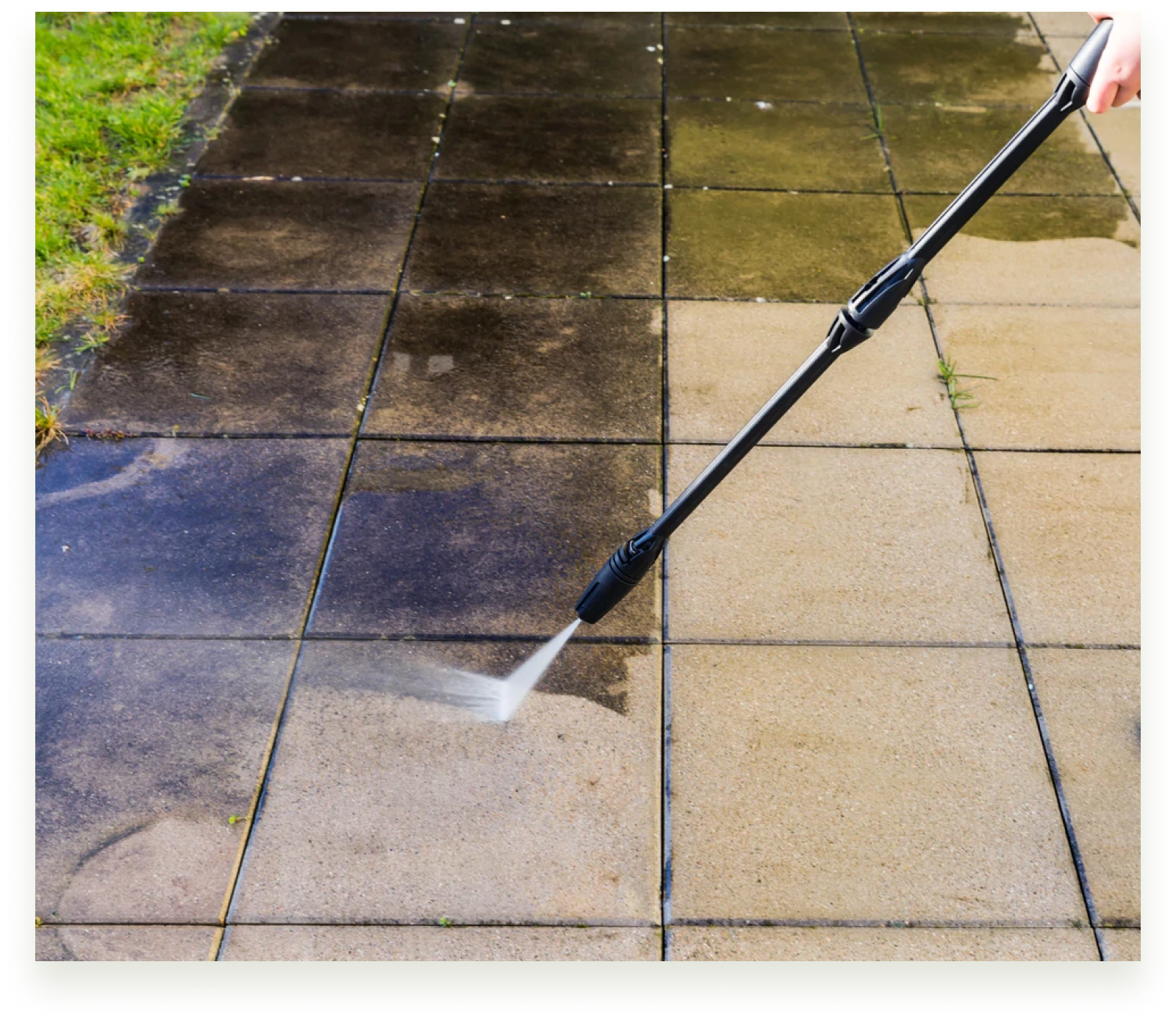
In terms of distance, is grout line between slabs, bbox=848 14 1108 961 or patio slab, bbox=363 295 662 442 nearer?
grout line between slabs, bbox=848 14 1108 961

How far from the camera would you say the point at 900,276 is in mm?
2373

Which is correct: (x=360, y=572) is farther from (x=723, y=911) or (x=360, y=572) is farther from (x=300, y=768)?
(x=723, y=911)

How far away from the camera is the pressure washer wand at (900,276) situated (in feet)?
7.20

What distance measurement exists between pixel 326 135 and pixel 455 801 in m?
4.42

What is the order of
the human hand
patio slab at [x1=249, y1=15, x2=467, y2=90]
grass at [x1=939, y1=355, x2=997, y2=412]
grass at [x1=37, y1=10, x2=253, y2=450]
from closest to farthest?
1. the human hand
2. grass at [x1=939, y1=355, x2=997, y2=412]
3. grass at [x1=37, y1=10, x2=253, y2=450]
4. patio slab at [x1=249, y1=15, x2=467, y2=90]

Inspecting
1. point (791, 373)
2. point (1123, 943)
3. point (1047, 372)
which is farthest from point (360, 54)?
point (1123, 943)

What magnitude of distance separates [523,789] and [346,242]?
129 inches

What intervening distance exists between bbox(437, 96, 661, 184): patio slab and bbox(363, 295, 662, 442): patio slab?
1.21 metres

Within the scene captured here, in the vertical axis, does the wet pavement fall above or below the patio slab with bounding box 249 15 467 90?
below

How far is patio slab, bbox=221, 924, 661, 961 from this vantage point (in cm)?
287

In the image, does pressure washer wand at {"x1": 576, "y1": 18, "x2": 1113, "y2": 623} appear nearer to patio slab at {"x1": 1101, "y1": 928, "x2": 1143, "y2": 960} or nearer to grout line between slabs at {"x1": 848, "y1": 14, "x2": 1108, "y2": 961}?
grout line between slabs at {"x1": 848, "y1": 14, "x2": 1108, "y2": 961}

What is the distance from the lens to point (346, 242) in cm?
540

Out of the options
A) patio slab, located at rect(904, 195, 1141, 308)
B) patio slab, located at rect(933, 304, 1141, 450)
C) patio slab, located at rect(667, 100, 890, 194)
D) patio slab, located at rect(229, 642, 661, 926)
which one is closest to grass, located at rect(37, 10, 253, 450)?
patio slab, located at rect(229, 642, 661, 926)

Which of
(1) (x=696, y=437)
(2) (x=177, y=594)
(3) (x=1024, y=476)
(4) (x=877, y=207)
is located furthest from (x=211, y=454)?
(4) (x=877, y=207)
